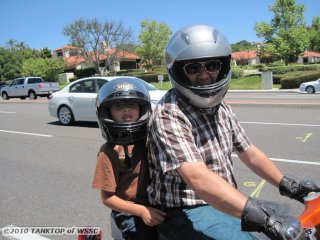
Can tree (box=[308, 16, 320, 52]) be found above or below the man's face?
above

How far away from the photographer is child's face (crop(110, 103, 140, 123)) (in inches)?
95.5

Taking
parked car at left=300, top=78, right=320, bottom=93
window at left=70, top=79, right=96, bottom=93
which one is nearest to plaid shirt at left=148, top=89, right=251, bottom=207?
window at left=70, top=79, right=96, bottom=93

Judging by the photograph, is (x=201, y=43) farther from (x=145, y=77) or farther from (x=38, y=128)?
(x=145, y=77)

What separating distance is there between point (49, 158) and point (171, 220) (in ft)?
20.4

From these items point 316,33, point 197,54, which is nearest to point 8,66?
point 316,33

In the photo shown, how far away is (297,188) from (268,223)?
0.75 meters

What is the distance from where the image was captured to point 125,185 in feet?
7.56

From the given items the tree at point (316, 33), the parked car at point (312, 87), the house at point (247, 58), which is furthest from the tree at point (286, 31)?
the house at point (247, 58)

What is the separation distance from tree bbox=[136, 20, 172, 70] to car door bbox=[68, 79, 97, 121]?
57689 millimetres

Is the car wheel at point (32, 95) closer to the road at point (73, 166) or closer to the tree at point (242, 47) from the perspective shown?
the road at point (73, 166)

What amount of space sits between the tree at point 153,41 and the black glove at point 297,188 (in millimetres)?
67784

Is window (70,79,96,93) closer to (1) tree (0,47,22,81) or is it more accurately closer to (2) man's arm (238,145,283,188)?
(2) man's arm (238,145,283,188)

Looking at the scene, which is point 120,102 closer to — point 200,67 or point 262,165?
point 200,67

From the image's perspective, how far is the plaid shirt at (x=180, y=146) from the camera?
1.96 meters
